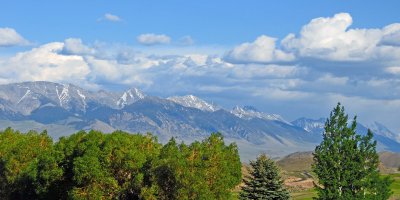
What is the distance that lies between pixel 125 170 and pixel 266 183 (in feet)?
44.5

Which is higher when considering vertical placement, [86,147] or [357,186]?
[86,147]

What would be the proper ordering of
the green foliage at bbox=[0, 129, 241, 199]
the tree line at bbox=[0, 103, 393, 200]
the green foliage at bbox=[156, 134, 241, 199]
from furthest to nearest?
the tree line at bbox=[0, 103, 393, 200] < the green foliage at bbox=[0, 129, 241, 199] < the green foliage at bbox=[156, 134, 241, 199]

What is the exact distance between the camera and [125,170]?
66188 millimetres

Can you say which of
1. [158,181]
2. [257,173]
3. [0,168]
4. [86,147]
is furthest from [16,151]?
[257,173]

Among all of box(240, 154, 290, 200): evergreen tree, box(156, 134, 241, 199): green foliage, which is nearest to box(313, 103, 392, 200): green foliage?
box(240, 154, 290, 200): evergreen tree

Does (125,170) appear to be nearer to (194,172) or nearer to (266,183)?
(194,172)

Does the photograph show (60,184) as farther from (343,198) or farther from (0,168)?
(343,198)

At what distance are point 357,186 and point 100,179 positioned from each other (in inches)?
942

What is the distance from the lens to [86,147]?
6650 cm

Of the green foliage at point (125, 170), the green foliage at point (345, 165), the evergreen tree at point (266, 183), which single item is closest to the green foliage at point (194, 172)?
the green foliage at point (125, 170)

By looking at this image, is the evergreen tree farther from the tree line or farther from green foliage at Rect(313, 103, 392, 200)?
green foliage at Rect(313, 103, 392, 200)

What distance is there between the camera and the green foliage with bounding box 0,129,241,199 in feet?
204

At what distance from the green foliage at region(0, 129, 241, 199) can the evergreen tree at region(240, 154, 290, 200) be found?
2935 millimetres

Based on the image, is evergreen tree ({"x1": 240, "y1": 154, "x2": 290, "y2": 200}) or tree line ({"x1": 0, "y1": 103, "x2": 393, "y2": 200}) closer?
tree line ({"x1": 0, "y1": 103, "x2": 393, "y2": 200})
